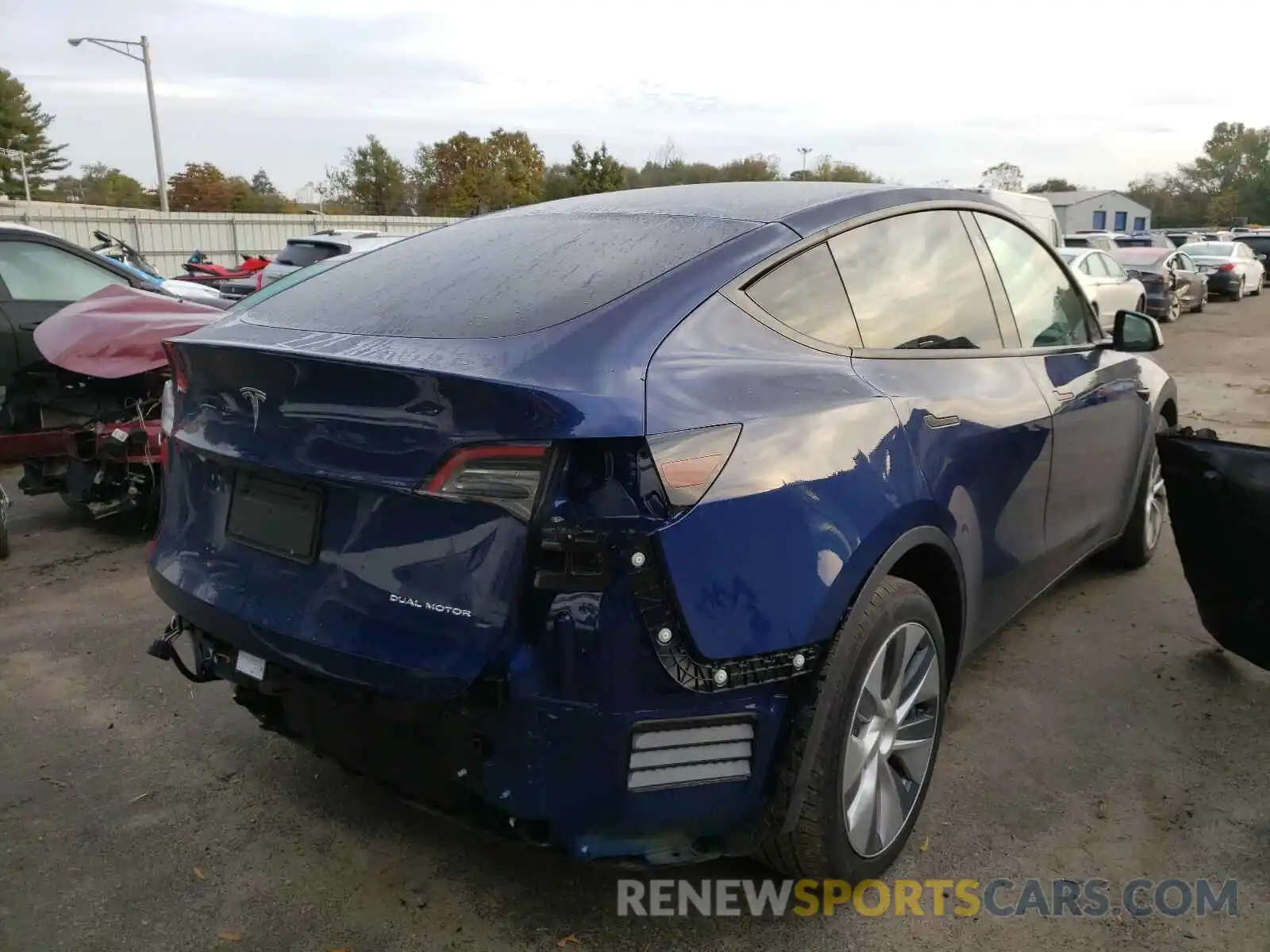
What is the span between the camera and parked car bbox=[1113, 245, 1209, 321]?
18.4 metres

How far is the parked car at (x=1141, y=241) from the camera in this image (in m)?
23.3

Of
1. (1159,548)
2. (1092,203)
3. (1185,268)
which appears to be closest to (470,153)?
(1092,203)

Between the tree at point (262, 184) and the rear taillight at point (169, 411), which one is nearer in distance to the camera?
the rear taillight at point (169, 411)

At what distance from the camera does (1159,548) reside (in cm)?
529

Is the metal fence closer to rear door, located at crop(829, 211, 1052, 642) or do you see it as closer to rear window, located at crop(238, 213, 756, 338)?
rear window, located at crop(238, 213, 756, 338)

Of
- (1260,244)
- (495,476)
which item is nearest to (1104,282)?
(495,476)

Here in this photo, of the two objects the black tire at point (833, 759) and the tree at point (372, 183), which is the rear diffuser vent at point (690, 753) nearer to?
the black tire at point (833, 759)

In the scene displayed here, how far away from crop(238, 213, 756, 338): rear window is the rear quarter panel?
0.93ft

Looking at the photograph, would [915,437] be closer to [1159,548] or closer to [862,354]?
[862,354]

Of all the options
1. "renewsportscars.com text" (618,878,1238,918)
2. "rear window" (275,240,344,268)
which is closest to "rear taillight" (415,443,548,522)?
"renewsportscars.com text" (618,878,1238,918)

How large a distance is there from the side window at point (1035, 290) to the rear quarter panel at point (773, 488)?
1.29 meters

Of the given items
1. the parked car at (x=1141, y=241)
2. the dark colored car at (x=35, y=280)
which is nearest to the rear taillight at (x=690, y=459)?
the dark colored car at (x=35, y=280)

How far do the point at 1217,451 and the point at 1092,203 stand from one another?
3103 inches

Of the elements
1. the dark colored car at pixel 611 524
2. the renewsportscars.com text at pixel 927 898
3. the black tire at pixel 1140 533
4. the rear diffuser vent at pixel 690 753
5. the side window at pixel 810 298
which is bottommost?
the renewsportscars.com text at pixel 927 898
